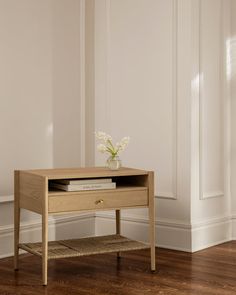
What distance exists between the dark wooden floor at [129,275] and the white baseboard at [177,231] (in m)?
0.09

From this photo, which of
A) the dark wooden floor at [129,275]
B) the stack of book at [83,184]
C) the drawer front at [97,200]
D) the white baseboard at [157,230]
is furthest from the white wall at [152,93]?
the stack of book at [83,184]

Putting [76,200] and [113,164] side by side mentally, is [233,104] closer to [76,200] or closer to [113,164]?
[113,164]

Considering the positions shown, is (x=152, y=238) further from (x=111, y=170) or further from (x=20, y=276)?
(x=20, y=276)

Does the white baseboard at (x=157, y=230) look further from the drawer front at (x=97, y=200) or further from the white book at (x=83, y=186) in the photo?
the white book at (x=83, y=186)

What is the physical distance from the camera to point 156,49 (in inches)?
157

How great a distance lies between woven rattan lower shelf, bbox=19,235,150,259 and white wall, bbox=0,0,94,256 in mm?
399

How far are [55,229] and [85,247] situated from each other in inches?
26.9

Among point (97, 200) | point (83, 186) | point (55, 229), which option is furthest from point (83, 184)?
point (55, 229)

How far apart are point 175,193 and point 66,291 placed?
125cm

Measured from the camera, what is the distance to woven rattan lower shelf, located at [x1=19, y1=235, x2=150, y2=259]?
10.5 ft

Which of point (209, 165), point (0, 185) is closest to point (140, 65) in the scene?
point (209, 165)

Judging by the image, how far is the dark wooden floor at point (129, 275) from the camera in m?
2.93

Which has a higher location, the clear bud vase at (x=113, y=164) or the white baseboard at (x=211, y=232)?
the clear bud vase at (x=113, y=164)

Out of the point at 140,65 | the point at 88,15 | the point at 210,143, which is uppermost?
the point at 88,15
